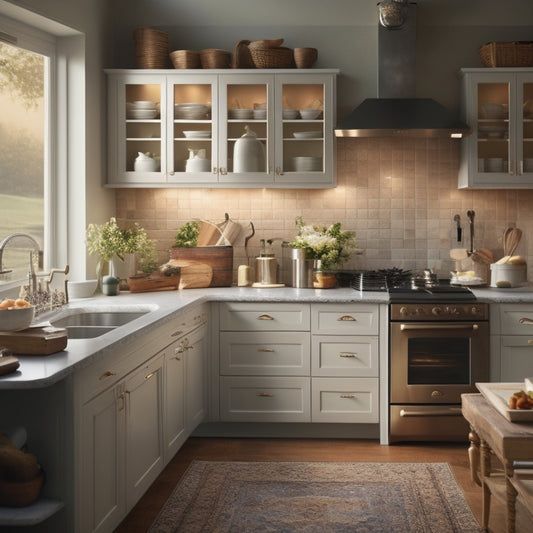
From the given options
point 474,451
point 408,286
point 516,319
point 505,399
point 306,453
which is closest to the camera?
point 505,399

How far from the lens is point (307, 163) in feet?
17.3

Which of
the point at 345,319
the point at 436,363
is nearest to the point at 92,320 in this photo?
the point at 345,319

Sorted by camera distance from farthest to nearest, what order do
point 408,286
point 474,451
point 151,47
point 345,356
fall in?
point 151,47 < point 408,286 < point 345,356 < point 474,451

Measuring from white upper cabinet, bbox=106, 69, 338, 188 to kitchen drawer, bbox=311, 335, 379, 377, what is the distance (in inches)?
43.7

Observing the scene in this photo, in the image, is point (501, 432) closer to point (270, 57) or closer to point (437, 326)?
point (437, 326)

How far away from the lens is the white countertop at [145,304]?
2480 mm

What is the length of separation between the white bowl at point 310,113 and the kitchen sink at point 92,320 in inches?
70.8

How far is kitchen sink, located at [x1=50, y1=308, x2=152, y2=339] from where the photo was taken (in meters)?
4.00

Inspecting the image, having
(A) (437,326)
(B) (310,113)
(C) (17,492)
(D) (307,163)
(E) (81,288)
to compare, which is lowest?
(C) (17,492)

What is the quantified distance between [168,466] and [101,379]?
5.27ft

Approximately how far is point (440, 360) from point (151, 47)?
9.40 feet

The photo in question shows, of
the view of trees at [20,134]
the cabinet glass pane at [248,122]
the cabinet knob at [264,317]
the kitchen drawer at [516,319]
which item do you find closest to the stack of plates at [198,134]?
the cabinet glass pane at [248,122]

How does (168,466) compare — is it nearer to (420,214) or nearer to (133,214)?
(133,214)

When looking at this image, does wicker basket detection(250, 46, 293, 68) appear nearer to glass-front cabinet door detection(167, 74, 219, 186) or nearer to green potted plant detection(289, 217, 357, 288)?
glass-front cabinet door detection(167, 74, 219, 186)
